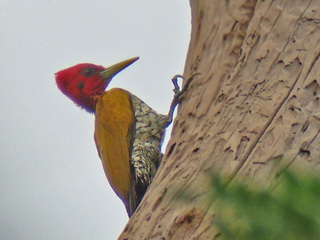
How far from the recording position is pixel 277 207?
57cm

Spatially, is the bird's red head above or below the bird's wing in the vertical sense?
above

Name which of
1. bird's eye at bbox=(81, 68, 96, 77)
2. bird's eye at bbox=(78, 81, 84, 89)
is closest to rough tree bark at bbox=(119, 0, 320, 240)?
bird's eye at bbox=(78, 81, 84, 89)

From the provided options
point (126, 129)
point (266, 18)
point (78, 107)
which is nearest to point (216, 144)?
point (266, 18)

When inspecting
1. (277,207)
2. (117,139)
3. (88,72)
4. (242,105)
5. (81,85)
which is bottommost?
(117,139)

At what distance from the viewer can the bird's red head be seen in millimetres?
5297

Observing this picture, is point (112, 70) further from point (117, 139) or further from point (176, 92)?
point (176, 92)

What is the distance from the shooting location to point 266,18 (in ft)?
8.91

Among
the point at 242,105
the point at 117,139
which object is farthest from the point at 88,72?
the point at 242,105

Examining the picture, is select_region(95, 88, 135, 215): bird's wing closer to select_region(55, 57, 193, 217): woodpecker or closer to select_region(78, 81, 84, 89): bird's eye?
select_region(55, 57, 193, 217): woodpecker

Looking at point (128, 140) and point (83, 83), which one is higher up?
point (83, 83)

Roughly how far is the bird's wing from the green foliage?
12.0 ft

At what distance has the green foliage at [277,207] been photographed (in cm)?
56

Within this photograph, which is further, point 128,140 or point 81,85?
point 81,85

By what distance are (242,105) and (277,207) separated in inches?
76.2
